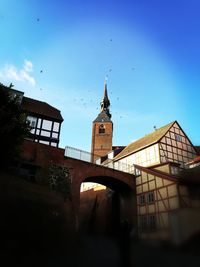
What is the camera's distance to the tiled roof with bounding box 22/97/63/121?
2248cm

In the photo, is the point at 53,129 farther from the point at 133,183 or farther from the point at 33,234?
the point at 33,234

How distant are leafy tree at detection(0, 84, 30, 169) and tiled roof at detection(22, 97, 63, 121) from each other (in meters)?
8.92

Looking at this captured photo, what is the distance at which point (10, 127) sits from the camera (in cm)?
1191

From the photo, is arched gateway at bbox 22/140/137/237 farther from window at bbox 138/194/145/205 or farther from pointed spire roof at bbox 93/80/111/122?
pointed spire roof at bbox 93/80/111/122

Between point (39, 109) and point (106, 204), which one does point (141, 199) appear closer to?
point (106, 204)

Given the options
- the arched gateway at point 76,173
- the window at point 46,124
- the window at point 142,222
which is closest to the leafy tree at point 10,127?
the arched gateway at point 76,173

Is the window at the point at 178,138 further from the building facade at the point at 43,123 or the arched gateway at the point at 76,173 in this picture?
the building facade at the point at 43,123

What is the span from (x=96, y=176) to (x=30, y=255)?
13.1 m

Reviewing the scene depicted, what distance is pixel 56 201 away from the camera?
14844 mm

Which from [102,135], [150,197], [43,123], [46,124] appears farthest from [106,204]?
[102,135]

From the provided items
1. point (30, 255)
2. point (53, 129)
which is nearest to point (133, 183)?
point (53, 129)

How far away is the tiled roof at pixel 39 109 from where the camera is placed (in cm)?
2248

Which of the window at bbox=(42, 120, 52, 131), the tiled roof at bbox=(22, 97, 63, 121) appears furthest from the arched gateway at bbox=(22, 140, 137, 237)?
the tiled roof at bbox=(22, 97, 63, 121)

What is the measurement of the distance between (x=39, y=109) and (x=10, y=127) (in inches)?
453
